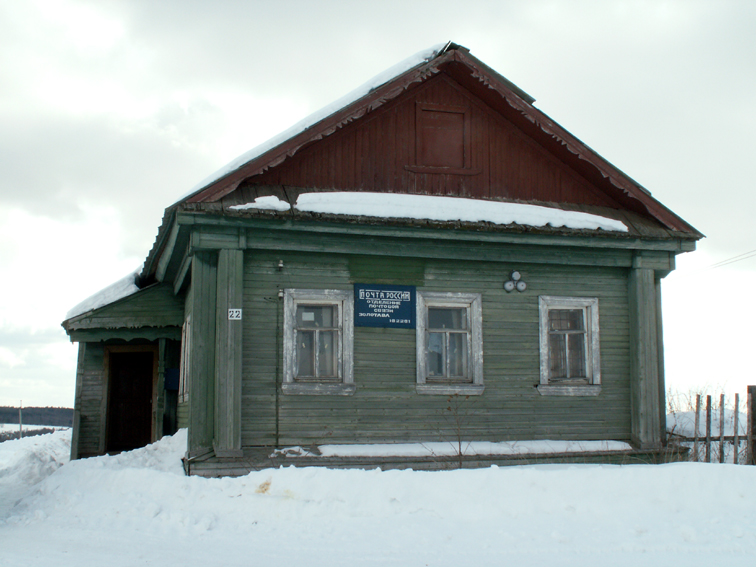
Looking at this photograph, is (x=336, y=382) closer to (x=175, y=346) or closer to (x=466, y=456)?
(x=466, y=456)

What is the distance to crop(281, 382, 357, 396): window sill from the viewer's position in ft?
33.0

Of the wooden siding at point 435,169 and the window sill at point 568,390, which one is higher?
the wooden siding at point 435,169

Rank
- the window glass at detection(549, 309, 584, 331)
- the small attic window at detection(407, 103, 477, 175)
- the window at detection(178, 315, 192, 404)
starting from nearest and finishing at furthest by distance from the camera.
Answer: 1. the small attic window at detection(407, 103, 477, 175)
2. the window glass at detection(549, 309, 584, 331)
3. the window at detection(178, 315, 192, 404)

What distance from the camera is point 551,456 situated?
10430 millimetres

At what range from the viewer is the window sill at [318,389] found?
1007 cm

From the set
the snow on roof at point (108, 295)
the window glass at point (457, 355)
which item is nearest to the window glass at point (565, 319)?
the window glass at point (457, 355)

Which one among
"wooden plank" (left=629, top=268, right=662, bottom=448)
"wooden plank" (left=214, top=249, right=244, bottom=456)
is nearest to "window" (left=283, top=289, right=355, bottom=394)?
"wooden plank" (left=214, top=249, right=244, bottom=456)

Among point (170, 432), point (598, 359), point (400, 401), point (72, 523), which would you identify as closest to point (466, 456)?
point (400, 401)

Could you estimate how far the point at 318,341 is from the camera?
10383 mm

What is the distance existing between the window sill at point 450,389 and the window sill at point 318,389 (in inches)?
40.7

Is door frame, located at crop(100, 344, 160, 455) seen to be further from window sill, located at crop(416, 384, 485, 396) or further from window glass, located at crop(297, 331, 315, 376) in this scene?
window sill, located at crop(416, 384, 485, 396)

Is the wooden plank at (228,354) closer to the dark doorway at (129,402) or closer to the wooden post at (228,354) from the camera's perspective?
the wooden post at (228,354)

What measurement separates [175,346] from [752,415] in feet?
33.6

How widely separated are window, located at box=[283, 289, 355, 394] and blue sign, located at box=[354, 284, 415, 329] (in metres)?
0.14
